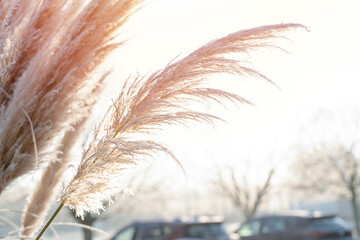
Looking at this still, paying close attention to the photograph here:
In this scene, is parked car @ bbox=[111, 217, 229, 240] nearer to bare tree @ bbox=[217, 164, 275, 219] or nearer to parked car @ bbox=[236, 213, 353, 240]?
parked car @ bbox=[236, 213, 353, 240]

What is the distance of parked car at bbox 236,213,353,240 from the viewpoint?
1173cm

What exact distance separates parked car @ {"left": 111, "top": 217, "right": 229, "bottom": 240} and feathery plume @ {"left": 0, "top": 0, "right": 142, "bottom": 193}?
28.9 feet

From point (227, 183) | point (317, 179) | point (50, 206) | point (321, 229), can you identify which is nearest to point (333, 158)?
point (317, 179)

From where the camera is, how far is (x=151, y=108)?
4.89 feet

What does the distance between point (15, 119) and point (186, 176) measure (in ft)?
2.01

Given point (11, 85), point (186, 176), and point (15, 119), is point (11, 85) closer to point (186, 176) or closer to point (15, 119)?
point (15, 119)

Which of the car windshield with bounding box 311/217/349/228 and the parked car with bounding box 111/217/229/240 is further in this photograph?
the car windshield with bounding box 311/217/349/228

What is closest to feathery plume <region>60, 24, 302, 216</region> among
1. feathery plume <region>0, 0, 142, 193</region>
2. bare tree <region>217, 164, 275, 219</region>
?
feathery plume <region>0, 0, 142, 193</region>

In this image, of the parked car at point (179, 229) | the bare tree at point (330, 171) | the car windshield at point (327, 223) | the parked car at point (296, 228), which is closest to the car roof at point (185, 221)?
the parked car at point (179, 229)

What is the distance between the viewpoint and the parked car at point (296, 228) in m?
11.7

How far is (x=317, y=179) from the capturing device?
121ft

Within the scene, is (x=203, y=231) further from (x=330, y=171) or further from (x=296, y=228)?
(x=330, y=171)

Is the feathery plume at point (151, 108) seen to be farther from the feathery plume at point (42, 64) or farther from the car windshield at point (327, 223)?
the car windshield at point (327, 223)

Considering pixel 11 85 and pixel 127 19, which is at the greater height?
pixel 127 19
